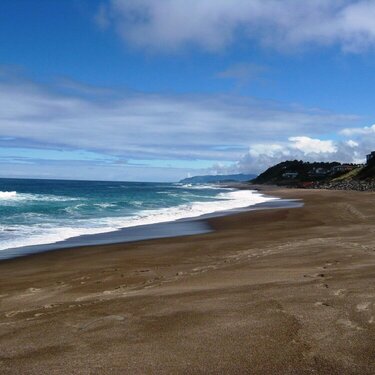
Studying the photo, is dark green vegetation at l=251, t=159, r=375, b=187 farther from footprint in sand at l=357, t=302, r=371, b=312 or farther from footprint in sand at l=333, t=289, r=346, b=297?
footprint in sand at l=357, t=302, r=371, b=312

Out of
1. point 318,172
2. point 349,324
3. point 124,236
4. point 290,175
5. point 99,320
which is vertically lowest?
point 124,236

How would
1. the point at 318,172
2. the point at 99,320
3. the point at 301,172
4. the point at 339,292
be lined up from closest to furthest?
the point at 99,320
the point at 339,292
the point at 318,172
the point at 301,172

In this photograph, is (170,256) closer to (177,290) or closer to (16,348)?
(177,290)

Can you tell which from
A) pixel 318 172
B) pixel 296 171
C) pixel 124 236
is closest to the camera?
pixel 124 236

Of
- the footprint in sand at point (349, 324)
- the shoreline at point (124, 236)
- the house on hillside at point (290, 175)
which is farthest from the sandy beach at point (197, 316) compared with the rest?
the house on hillside at point (290, 175)

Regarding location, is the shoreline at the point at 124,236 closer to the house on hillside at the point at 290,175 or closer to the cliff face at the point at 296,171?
the cliff face at the point at 296,171

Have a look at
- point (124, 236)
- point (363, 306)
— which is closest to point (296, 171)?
point (124, 236)

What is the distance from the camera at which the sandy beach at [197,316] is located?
14.9 ft

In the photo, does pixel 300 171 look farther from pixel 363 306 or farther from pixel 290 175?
pixel 363 306

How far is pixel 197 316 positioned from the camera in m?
6.01

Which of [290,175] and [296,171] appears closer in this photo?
[290,175]

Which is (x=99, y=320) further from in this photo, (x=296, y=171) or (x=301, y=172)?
(x=296, y=171)

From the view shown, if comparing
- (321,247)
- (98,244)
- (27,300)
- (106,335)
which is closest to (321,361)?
(106,335)

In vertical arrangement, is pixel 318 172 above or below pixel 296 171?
below
